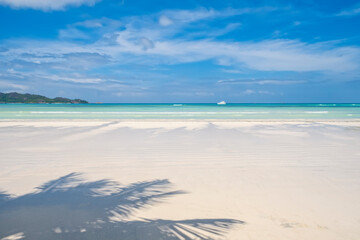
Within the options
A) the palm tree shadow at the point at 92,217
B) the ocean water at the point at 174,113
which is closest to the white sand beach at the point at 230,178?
the palm tree shadow at the point at 92,217

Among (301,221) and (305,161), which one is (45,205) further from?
(305,161)

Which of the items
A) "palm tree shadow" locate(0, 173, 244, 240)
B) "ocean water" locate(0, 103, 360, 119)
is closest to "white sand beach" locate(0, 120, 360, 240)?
"palm tree shadow" locate(0, 173, 244, 240)

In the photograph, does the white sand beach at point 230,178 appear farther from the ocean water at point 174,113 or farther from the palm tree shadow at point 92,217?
the ocean water at point 174,113

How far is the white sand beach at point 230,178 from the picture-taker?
318 centimetres

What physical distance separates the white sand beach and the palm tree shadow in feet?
0.18

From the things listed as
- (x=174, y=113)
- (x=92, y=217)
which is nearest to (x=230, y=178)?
(x=92, y=217)

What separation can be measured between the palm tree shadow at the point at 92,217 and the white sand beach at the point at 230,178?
0.18 feet

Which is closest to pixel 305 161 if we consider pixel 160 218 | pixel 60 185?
pixel 160 218

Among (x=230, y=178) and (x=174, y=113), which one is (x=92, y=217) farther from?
(x=174, y=113)

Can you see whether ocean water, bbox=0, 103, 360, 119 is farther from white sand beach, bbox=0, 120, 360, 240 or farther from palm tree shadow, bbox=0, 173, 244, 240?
palm tree shadow, bbox=0, 173, 244, 240

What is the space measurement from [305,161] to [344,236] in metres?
4.00

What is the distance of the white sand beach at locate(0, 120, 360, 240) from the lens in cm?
318

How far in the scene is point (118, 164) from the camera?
6250 millimetres

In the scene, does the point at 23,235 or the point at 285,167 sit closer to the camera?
the point at 23,235
